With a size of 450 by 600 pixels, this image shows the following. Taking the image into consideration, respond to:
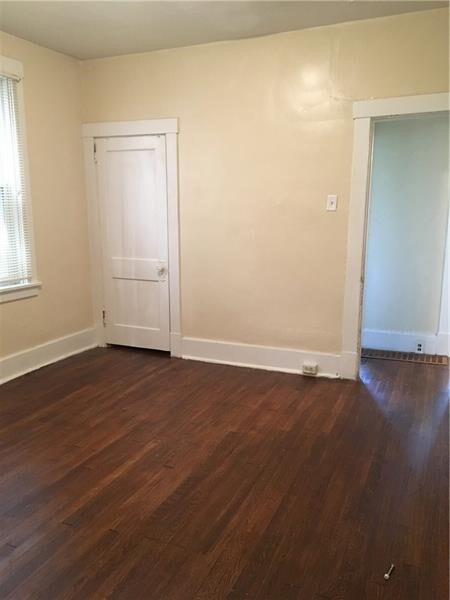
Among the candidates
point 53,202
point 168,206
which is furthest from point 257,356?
point 53,202

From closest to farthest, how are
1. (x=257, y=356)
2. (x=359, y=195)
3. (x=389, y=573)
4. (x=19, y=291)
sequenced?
(x=389, y=573)
(x=359, y=195)
(x=19, y=291)
(x=257, y=356)

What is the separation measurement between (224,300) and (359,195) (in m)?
1.46

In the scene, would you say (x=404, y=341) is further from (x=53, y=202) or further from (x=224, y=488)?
(x=53, y=202)

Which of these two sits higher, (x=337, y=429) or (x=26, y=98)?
(x=26, y=98)

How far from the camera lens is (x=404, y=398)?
3.48m

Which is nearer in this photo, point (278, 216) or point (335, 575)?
point (335, 575)

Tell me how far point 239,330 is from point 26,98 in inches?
105

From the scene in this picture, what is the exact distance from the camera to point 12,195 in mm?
3771

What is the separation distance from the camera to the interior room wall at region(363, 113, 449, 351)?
4.27 metres

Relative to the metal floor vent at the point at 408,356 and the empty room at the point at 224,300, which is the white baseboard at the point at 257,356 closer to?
the empty room at the point at 224,300

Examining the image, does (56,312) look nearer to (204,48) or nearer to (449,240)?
(204,48)

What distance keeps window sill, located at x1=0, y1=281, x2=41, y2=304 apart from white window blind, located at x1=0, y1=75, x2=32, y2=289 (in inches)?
2.4

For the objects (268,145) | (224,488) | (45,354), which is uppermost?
(268,145)

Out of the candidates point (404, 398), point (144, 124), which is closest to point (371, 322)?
point (404, 398)
